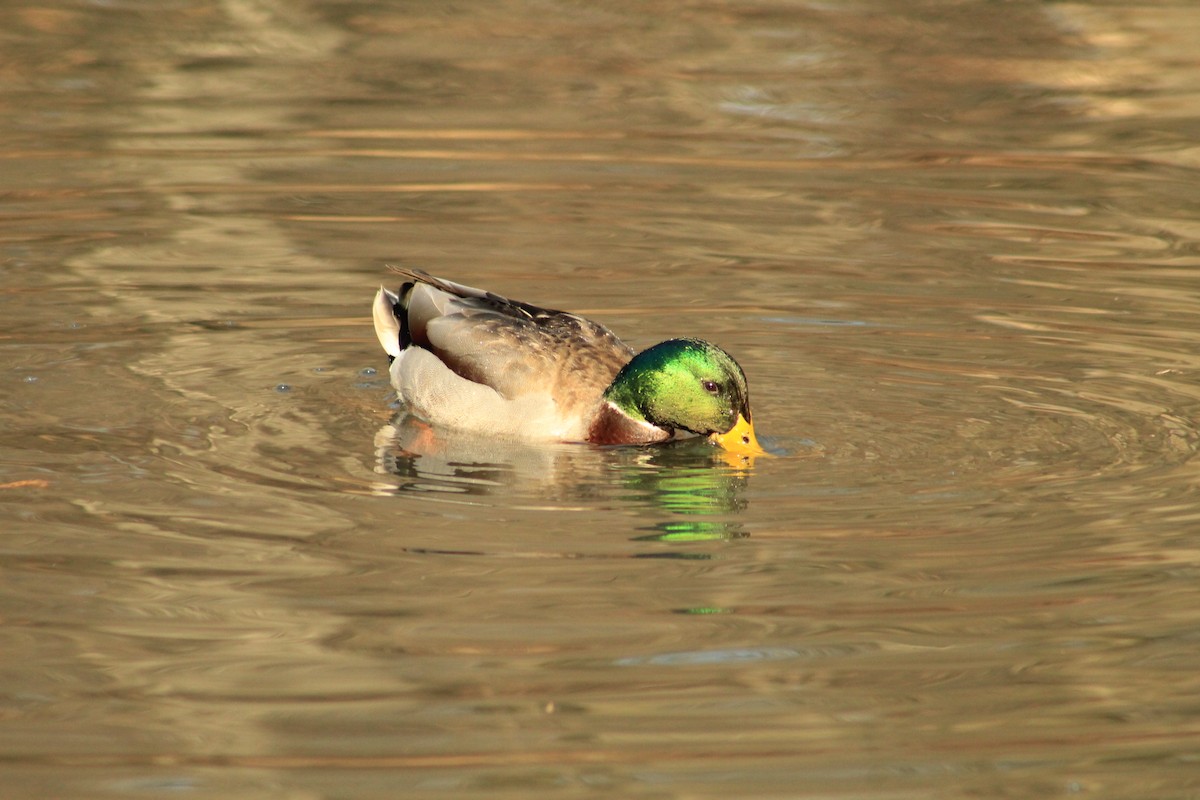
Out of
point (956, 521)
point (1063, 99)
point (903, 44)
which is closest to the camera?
point (956, 521)

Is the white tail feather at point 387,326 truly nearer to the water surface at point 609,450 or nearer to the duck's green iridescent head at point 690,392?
the water surface at point 609,450

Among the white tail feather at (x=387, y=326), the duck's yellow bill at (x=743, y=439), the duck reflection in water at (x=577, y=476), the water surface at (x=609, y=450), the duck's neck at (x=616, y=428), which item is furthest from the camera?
the white tail feather at (x=387, y=326)

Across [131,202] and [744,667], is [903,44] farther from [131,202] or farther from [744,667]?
[744,667]

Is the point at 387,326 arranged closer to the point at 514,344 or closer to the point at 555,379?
the point at 514,344

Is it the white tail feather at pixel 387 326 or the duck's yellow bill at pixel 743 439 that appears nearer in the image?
the duck's yellow bill at pixel 743 439

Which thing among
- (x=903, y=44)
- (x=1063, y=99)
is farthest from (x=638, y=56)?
(x=1063, y=99)

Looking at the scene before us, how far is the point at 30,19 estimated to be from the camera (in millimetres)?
17516

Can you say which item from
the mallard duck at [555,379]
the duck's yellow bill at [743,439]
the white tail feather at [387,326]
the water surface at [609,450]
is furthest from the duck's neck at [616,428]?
the white tail feather at [387,326]

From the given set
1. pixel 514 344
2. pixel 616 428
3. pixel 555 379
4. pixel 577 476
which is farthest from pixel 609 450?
pixel 514 344

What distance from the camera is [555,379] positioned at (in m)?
8.53

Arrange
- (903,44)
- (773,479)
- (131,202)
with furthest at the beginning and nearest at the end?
(903,44), (131,202), (773,479)

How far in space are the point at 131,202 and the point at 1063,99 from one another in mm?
7763

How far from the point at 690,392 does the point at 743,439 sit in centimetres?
31

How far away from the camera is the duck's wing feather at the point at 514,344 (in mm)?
8508
